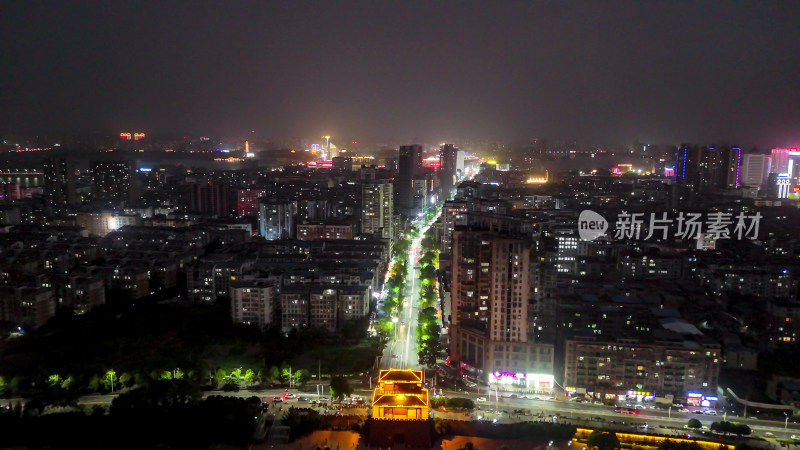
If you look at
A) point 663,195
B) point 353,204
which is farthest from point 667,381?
point 663,195

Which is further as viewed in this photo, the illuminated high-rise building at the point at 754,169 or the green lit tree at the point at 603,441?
the illuminated high-rise building at the point at 754,169

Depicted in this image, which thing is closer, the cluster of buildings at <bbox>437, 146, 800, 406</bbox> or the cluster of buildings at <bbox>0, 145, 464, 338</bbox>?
the cluster of buildings at <bbox>437, 146, 800, 406</bbox>

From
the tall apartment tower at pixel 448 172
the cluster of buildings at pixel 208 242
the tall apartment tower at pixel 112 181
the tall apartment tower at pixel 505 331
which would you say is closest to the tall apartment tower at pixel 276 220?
the cluster of buildings at pixel 208 242

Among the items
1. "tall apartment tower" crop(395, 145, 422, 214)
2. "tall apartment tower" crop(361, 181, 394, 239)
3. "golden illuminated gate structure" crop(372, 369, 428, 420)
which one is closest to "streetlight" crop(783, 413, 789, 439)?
"golden illuminated gate structure" crop(372, 369, 428, 420)

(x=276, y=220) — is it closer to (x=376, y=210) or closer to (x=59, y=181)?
(x=376, y=210)

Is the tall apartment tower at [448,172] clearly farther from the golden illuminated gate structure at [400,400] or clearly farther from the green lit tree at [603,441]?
the green lit tree at [603,441]

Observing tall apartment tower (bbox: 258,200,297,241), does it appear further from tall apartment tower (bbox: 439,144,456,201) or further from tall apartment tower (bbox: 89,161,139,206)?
tall apartment tower (bbox: 439,144,456,201)
